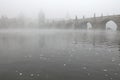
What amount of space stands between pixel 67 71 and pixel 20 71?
3.93 meters

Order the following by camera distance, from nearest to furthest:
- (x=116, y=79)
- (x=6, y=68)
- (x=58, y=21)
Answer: (x=116, y=79), (x=6, y=68), (x=58, y=21)

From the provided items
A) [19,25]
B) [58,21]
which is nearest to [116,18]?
[58,21]

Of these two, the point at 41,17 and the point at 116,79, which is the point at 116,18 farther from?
the point at 41,17

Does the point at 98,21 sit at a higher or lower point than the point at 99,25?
higher

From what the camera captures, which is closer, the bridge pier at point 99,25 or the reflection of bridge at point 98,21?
the reflection of bridge at point 98,21

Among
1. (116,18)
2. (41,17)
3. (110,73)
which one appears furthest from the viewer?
(41,17)

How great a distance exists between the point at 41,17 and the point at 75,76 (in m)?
186

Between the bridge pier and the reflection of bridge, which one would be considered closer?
the reflection of bridge

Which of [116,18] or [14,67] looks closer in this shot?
[14,67]

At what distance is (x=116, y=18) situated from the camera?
94.6 metres

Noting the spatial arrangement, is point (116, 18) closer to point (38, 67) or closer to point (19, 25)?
point (38, 67)

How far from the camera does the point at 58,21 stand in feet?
561

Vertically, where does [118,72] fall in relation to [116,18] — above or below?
below

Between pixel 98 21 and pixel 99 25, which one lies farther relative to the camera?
pixel 99 25
